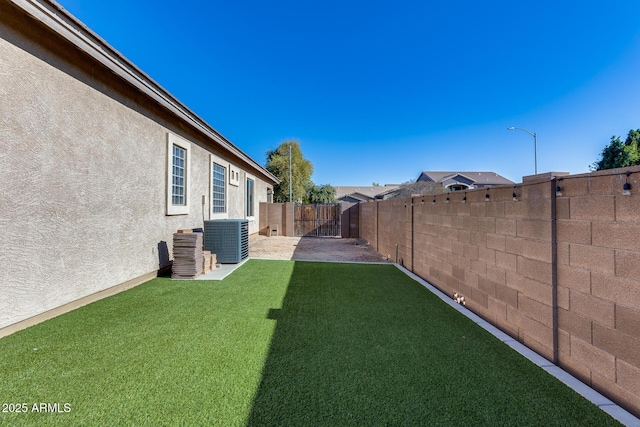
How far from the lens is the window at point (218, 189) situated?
28.2 ft

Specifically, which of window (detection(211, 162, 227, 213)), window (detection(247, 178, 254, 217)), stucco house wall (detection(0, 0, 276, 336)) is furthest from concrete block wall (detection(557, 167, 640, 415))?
window (detection(247, 178, 254, 217))

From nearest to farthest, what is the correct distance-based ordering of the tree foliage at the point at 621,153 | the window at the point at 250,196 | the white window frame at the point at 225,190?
the white window frame at the point at 225,190 → the window at the point at 250,196 → the tree foliage at the point at 621,153

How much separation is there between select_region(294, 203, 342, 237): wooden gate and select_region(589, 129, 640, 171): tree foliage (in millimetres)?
21643

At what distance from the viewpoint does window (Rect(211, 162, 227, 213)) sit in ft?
28.2

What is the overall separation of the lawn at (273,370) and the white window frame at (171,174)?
2.63 meters

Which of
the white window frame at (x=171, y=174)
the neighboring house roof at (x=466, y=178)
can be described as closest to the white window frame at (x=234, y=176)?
the white window frame at (x=171, y=174)

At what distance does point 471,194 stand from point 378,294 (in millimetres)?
2244

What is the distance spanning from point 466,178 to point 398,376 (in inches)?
1471

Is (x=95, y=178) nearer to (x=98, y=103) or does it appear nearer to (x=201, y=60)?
(x=98, y=103)

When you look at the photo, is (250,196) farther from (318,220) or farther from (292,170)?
(292,170)

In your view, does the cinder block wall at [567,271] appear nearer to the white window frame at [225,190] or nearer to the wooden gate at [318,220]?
the white window frame at [225,190]

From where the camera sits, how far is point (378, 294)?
4617 mm

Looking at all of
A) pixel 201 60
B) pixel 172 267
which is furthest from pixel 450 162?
pixel 172 267

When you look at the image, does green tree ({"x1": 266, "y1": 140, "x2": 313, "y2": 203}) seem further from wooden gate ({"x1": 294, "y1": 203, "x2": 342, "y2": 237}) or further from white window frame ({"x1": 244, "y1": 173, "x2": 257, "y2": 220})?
white window frame ({"x1": 244, "y1": 173, "x2": 257, "y2": 220})
